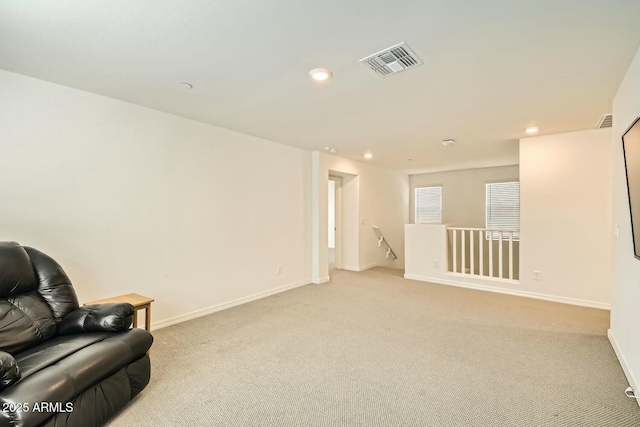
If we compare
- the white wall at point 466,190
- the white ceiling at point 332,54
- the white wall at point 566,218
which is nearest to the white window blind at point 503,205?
the white wall at point 466,190

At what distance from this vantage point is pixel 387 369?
238 centimetres

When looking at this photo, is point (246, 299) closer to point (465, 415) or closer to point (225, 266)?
point (225, 266)

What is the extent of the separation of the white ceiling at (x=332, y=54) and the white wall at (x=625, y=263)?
0.71ft

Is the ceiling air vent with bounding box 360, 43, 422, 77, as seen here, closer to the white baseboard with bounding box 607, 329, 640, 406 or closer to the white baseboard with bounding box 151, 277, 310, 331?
the white baseboard with bounding box 607, 329, 640, 406

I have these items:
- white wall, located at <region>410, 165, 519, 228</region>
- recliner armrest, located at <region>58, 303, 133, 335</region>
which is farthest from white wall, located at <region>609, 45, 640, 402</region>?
white wall, located at <region>410, 165, 519, 228</region>

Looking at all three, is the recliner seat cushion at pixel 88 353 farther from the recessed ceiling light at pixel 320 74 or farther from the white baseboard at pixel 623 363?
the white baseboard at pixel 623 363

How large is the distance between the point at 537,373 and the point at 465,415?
95 centimetres

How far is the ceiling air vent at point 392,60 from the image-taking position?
198cm

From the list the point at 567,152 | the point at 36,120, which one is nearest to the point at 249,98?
the point at 36,120

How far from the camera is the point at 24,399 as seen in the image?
134 cm

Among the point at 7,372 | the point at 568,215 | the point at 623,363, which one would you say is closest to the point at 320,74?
the point at 7,372

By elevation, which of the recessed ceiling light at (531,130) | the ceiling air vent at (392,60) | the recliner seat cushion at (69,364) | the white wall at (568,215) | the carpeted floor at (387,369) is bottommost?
the carpeted floor at (387,369)

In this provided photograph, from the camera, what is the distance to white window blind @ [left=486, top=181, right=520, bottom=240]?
664 centimetres

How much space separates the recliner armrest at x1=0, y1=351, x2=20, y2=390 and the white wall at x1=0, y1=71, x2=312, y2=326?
1464 millimetres
